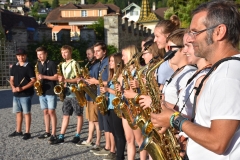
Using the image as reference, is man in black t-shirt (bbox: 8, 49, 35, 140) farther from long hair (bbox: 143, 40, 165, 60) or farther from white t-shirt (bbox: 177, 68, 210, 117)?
Result: white t-shirt (bbox: 177, 68, 210, 117)

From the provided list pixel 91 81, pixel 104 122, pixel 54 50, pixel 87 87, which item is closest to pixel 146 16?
pixel 54 50

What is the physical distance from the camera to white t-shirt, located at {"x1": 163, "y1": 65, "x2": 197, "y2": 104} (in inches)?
130

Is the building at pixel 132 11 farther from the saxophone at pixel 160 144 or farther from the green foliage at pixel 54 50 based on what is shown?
the saxophone at pixel 160 144

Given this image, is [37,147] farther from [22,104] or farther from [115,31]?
[115,31]

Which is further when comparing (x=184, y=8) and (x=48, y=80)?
(x=184, y=8)

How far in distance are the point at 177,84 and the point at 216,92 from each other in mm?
1475

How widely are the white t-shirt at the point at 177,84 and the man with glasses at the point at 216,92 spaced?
1.07m

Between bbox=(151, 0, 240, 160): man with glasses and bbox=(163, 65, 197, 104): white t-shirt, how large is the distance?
3.53 feet

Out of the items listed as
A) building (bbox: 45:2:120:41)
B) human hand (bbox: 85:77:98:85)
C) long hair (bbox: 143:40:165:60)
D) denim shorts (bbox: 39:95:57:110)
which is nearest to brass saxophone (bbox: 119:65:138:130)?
long hair (bbox: 143:40:165:60)

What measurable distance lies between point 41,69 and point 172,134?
474 cm

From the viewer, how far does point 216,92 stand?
73.7 inches

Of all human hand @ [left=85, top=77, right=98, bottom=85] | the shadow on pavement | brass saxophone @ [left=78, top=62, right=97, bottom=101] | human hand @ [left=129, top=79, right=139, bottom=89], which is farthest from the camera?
the shadow on pavement

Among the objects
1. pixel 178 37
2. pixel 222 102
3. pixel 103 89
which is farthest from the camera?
pixel 103 89

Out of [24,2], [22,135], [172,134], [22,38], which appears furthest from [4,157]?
[24,2]
